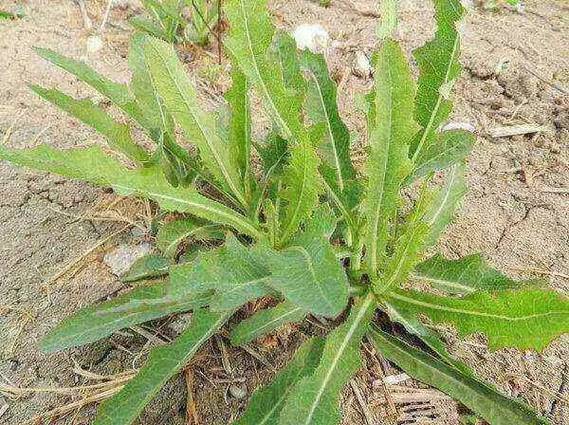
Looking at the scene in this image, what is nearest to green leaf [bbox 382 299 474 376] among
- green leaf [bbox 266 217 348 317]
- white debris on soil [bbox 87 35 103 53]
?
green leaf [bbox 266 217 348 317]

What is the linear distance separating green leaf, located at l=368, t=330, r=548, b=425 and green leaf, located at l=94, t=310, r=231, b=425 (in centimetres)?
38

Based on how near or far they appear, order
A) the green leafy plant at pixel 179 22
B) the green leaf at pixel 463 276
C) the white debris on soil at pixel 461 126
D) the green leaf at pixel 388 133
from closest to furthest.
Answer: the green leaf at pixel 388 133
the green leaf at pixel 463 276
the white debris on soil at pixel 461 126
the green leafy plant at pixel 179 22

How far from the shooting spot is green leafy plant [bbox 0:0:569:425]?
3.83 ft

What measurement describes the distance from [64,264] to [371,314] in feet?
2.69

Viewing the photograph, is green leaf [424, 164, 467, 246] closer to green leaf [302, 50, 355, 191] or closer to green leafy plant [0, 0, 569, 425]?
green leafy plant [0, 0, 569, 425]

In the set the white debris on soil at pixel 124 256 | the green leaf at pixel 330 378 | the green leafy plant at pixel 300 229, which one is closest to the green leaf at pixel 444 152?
the green leafy plant at pixel 300 229

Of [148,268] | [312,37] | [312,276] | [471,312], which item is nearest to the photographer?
[312,276]

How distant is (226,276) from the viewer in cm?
118

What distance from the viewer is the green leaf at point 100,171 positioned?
125 cm

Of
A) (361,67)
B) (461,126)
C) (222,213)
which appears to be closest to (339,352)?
(222,213)

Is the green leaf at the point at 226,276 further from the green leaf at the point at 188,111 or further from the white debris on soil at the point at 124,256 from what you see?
the white debris on soil at the point at 124,256

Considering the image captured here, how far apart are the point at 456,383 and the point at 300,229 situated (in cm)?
49

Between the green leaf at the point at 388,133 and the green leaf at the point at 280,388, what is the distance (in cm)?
30

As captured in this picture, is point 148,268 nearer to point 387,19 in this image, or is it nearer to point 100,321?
point 100,321
